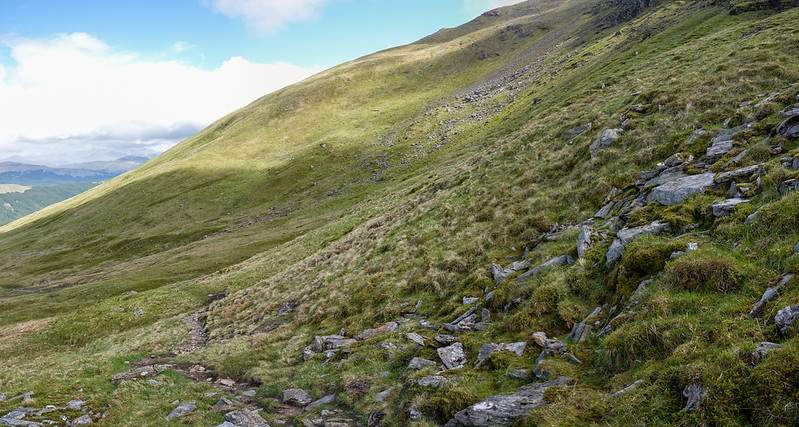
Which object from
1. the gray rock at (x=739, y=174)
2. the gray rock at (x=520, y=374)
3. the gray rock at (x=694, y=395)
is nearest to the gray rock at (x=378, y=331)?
the gray rock at (x=520, y=374)

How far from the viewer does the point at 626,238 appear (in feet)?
50.9

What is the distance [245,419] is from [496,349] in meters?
9.41

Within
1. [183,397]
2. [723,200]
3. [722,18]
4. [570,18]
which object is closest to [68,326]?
[183,397]

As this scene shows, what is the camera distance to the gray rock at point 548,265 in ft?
56.4

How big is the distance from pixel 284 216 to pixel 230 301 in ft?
186

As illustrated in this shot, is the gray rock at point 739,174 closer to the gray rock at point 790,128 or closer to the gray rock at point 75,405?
the gray rock at point 790,128

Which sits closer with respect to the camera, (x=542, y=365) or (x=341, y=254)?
(x=542, y=365)

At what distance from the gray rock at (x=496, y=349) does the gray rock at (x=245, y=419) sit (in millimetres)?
7838

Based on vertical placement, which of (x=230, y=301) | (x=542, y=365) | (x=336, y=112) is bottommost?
(x=230, y=301)

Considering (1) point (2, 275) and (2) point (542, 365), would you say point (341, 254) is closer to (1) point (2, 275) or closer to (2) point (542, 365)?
(2) point (542, 365)

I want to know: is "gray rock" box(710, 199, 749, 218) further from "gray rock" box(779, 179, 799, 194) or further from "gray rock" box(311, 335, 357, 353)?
"gray rock" box(311, 335, 357, 353)

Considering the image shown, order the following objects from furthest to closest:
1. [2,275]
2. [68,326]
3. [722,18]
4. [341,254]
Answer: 1. [2,275]
2. [722,18]
3. [68,326]
4. [341,254]

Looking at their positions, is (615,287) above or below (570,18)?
below

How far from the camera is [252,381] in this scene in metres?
20.3
